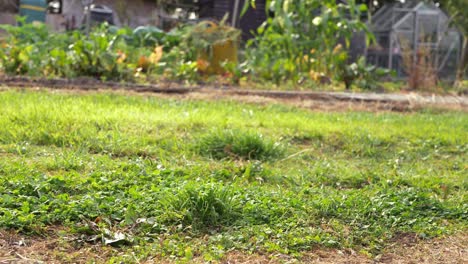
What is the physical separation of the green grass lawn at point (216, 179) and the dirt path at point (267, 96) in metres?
1.57

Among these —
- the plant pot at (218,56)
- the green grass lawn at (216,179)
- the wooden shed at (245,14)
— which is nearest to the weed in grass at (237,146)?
the green grass lawn at (216,179)

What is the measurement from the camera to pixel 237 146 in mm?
4738

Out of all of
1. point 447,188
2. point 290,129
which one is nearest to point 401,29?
point 290,129

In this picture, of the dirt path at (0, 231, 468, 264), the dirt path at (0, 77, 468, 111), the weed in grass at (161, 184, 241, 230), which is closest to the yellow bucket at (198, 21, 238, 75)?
the dirt path at (0, 77, 468, 111)

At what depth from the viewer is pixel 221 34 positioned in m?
12.3

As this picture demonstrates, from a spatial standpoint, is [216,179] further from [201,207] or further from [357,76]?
[357,76]

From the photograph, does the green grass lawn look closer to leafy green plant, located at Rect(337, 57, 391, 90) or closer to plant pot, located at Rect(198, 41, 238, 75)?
leafy green plant, located at Rect(337, 57, 391, 90)

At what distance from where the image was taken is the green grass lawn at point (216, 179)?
3.04 metres

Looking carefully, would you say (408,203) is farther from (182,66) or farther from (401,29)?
(401,29)

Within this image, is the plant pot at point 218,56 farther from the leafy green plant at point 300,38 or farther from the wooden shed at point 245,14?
the wooden shed at point 245,14

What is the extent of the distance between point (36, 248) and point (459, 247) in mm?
2001

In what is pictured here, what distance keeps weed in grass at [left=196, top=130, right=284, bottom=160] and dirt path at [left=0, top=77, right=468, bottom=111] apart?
322cm

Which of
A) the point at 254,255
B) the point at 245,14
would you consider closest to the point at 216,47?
the point at 254,255

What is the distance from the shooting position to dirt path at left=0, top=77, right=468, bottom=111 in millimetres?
8148
